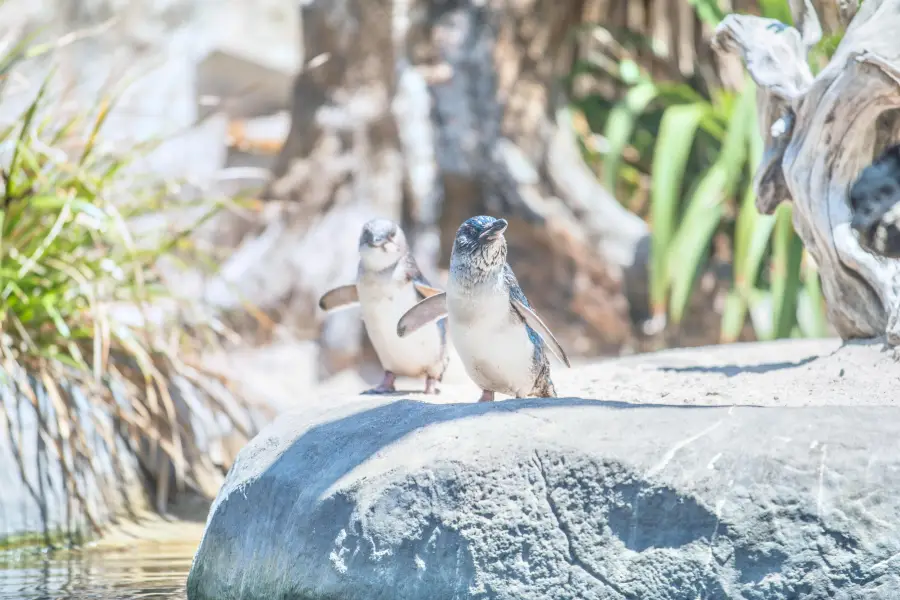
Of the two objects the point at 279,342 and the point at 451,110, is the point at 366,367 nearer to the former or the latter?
the point at 279,342

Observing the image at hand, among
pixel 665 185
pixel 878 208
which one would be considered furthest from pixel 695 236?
pixel 878 208

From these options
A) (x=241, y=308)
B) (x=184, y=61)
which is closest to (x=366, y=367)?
(x=241, y=308)

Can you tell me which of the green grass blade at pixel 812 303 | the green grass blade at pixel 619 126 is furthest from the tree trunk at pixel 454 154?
the green grass blade at pixel 812 303

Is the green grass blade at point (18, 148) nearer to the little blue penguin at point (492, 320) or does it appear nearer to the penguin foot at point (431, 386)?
the penguin foot at point (431, 386)

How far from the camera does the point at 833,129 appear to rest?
349cm

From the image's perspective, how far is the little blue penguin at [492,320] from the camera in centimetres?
303

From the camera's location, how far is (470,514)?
2385mm

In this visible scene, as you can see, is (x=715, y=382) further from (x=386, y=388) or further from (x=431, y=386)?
(x=386, y=388)

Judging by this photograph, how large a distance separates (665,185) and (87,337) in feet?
10.1

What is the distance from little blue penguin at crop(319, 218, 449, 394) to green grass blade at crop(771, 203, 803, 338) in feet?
8.65

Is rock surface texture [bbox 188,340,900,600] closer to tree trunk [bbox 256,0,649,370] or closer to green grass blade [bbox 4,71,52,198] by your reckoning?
Result: green grass blade [bbox 4,71,52,198]

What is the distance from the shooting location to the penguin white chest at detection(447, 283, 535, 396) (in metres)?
3.06

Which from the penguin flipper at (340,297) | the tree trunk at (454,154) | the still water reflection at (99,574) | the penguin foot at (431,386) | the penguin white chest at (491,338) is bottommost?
the still water reflection at (99,574)

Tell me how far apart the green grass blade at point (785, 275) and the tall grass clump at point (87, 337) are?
8.39 feet
